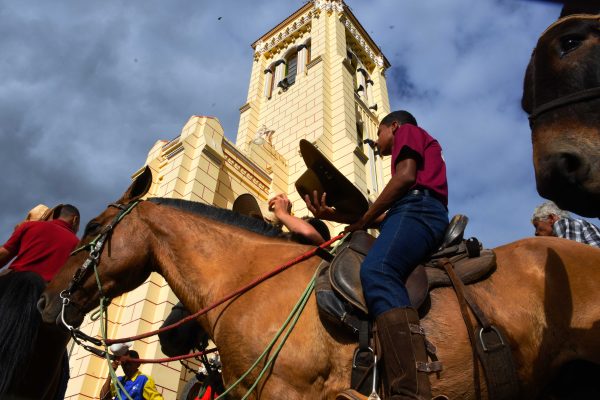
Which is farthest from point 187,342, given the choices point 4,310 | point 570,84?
point 570,84

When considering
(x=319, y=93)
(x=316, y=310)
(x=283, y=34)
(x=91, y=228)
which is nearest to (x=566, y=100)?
(x=316, y=310)

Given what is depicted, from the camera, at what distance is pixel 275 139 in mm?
15414

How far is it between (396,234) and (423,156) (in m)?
0.68

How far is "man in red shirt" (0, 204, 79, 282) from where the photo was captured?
3.96 m

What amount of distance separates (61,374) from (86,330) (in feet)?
15.4

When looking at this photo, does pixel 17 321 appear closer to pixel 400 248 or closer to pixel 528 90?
pixel 400 248

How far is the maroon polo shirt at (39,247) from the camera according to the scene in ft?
13.0

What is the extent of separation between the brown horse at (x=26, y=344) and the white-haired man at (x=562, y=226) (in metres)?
4.69

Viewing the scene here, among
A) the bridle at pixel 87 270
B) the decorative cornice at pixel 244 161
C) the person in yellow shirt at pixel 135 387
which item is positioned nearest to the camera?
the bridle at pixel 87 270

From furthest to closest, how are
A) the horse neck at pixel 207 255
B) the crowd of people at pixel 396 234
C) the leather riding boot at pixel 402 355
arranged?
Answer: 1. the horse neck at pixel 207 255
2. the crowd of people at pixel 396 234
3. the leather riding boot at pixel 402 355

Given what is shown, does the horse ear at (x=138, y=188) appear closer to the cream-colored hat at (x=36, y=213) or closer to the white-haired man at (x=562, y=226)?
the cream-colored hat at (x=36, y=213)

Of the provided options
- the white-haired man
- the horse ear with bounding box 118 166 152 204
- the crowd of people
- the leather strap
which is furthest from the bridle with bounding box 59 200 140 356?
the white-haired man

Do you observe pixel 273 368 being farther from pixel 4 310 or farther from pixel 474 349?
pixel 4 310

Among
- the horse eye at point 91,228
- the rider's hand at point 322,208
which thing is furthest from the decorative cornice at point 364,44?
the horse eye at point 91,228
